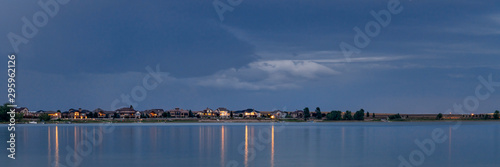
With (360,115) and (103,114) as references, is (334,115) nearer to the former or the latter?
(360,115)

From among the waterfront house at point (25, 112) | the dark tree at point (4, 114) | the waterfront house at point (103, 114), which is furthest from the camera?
the waterfront house at point (103, 114)

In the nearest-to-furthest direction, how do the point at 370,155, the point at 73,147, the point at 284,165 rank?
the point at 284,165 → the point at 370,155 → the point at 73,147

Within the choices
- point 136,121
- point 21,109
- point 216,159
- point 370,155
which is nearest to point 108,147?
point 216,159

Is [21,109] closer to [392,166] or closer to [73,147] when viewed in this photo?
[73,147]

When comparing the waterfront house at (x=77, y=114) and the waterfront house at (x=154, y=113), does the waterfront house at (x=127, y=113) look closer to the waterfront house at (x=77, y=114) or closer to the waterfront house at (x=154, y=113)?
the waterfront house at (x=154, y=113)

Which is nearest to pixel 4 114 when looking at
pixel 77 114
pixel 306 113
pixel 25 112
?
pixel 25 112

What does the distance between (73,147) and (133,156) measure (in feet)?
34.7

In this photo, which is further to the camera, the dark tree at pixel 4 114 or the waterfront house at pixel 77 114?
the waterfront house at pixel 77 114

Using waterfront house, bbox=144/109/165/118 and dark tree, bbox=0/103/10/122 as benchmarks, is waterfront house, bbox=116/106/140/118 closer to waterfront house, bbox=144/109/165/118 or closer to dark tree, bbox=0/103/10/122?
waterfront house, bbox=144/109/165/118

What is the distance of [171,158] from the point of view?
1495 inches

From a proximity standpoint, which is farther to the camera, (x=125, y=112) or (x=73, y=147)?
(x=125, y=112)

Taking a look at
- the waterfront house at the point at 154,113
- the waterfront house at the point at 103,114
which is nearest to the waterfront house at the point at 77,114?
the waterfront house at the point at 103,114

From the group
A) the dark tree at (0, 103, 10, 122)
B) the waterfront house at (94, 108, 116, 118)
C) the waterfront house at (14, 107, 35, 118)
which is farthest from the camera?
the waterfront house at (94, 108, 116, 118)

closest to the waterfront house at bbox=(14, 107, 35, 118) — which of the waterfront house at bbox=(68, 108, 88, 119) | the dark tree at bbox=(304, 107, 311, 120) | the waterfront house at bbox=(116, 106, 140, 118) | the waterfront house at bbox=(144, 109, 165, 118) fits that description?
the waterfront house at bbox=(68, 108, 88, 119)
